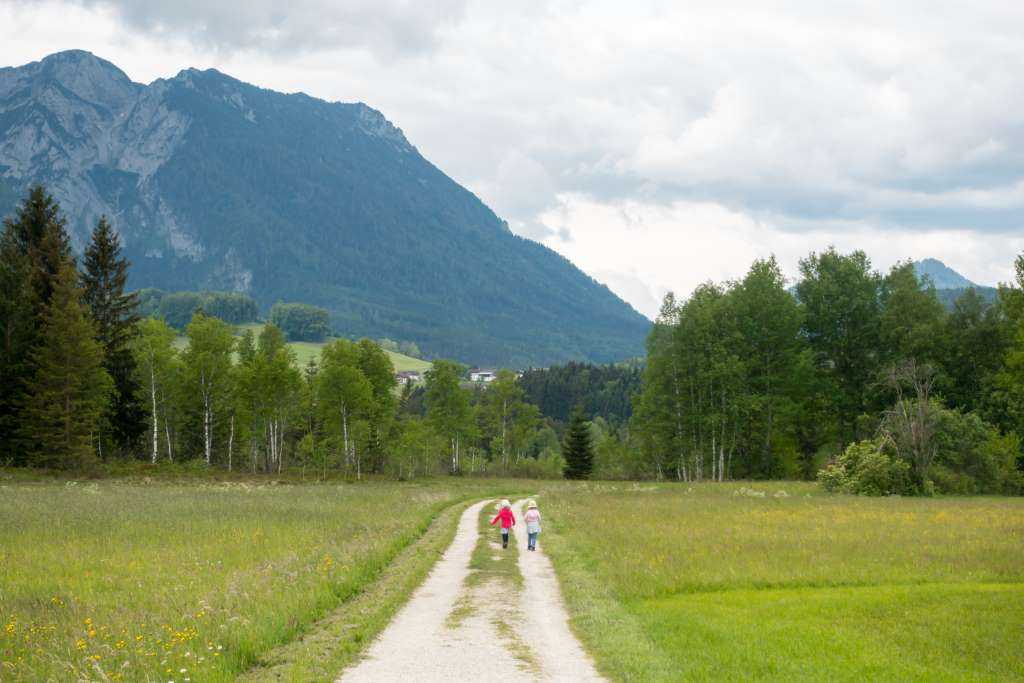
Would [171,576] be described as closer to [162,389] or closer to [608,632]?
[608,632]

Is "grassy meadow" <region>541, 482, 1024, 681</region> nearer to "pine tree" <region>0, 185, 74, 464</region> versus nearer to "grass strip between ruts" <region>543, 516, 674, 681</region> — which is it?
"grass strip between ruts" <region>543, 516, 674, 681</region>

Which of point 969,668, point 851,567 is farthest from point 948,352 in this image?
point 969,668

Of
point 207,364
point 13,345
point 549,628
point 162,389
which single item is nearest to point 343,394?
point 207,364

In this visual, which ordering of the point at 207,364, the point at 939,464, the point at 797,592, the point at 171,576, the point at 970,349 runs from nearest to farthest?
the point at 171,576 < the point at 797,592 < the point at 939,464 < the point at 970,349 < the point at 207,364

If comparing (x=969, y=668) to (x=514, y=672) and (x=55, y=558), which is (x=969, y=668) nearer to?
(x=514, y=672)

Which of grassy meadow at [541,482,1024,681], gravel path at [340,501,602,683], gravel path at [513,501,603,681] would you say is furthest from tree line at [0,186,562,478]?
gravel path at [340,501,602,683]

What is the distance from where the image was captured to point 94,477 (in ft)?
187

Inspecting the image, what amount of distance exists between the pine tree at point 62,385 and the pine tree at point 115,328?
928cm

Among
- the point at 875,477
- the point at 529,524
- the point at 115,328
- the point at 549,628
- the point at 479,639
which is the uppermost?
the point at 115,328

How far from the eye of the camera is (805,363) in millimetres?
69688


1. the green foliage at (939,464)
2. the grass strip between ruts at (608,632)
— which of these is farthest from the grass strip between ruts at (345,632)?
the green foliage at (939,464)

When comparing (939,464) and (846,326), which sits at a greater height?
(846,326)

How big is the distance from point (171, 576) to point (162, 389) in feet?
199

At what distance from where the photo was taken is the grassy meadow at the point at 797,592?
1443cm
